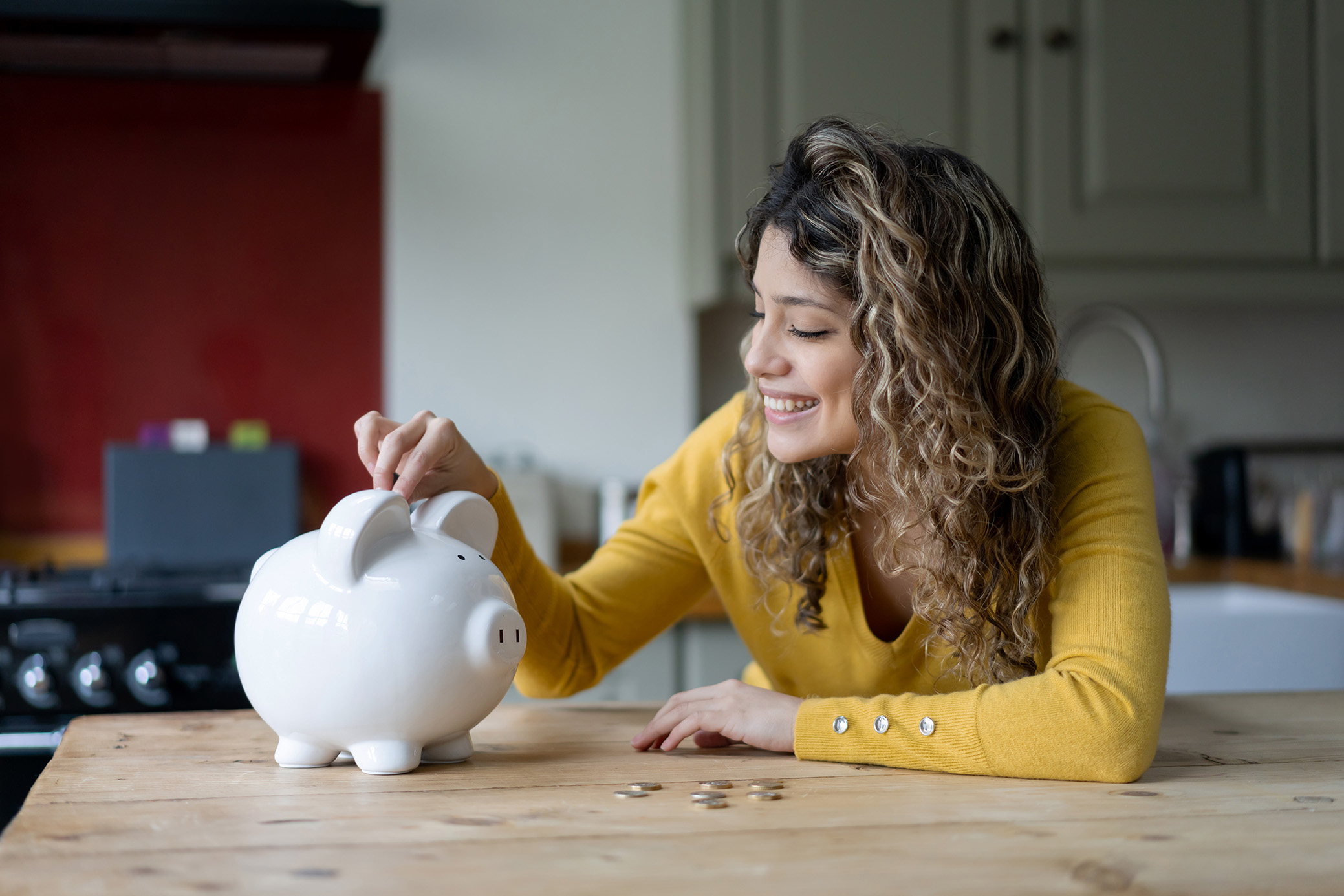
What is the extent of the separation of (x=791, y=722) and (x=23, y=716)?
135 cm

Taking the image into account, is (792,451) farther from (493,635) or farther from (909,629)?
(493,635)

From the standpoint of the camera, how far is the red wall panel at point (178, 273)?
2395mm

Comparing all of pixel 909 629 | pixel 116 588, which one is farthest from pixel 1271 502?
pixel 116 588

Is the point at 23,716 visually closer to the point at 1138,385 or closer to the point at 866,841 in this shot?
the point at 866,841

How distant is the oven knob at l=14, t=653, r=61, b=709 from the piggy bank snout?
3.97 feet

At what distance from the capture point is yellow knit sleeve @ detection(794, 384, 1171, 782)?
0.93 metres

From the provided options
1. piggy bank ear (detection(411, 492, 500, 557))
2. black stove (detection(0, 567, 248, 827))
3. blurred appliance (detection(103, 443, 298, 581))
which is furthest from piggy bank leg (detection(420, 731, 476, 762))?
blurred appliance (detection(103, 443, 298, 581))

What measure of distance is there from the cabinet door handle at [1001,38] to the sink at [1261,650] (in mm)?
1146

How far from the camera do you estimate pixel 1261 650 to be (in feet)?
7.16

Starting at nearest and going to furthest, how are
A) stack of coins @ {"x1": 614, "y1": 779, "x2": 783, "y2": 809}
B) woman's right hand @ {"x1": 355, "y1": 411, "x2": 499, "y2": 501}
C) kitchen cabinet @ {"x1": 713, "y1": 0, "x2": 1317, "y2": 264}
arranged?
stack of coins @ {"x1": 614, "y1": 779, "x2": 783, "y2": 809} → woman's right hand @ {"x1": 355, "y1": 411, "x2": 499, "y2": 501} → kitchen cabinet @ {"x1": 713, "y1": 0, "x2": 1317, "y2": 264}

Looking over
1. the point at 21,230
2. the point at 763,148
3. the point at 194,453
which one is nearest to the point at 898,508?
the point at 763,148

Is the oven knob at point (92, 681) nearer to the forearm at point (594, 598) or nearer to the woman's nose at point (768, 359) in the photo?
the forearm at point (594, 598)

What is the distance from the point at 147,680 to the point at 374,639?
3.70 feet

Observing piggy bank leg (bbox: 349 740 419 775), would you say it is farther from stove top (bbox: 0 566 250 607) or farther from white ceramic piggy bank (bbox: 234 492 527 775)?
stove top (bbox: 0 566 250 607)
